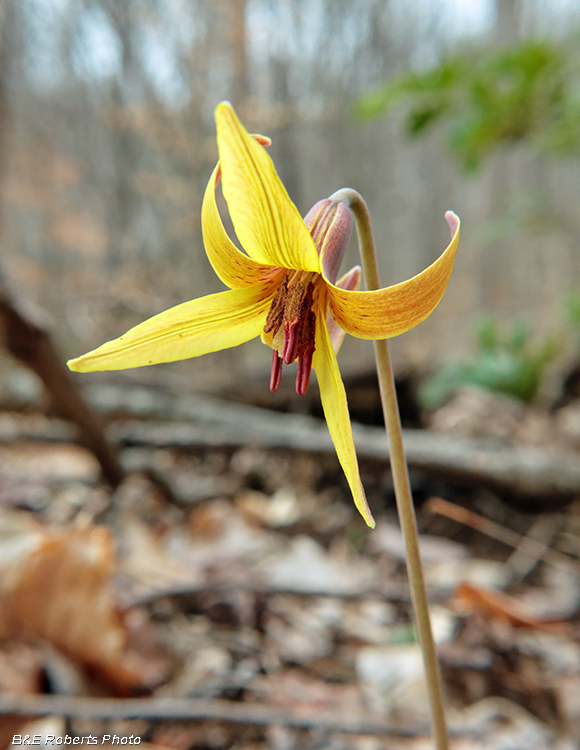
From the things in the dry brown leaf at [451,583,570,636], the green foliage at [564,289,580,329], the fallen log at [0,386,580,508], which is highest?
the green foliage at [564,289,580,329]

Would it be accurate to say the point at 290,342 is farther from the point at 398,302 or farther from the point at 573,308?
the point at 573,308

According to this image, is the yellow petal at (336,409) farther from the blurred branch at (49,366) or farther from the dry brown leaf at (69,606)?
the blurred branch at (49,366)

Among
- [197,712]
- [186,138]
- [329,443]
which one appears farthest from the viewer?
[186,138]

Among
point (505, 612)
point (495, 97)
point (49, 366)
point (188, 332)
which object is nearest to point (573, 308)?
point (495, 97)

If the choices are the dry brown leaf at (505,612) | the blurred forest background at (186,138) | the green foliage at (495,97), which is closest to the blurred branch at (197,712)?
the dry brown leaf at (505,612)

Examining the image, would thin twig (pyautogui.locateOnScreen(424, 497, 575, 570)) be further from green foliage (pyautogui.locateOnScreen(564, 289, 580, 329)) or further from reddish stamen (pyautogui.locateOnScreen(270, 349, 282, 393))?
green foliage (pyautogui.locateOnScreen(564, 289, 580, 329))

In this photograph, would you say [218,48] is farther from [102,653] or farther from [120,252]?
[102,653]

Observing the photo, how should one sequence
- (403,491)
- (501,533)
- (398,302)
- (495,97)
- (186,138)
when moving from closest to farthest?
(398,302)
(403,491)
(501,533)
(495,97)
(186,138)

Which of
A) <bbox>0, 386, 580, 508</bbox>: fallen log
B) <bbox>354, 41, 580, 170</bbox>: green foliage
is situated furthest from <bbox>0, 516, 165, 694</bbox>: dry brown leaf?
<bbox>354, 41, 580, 170</bbox>: green foliage
